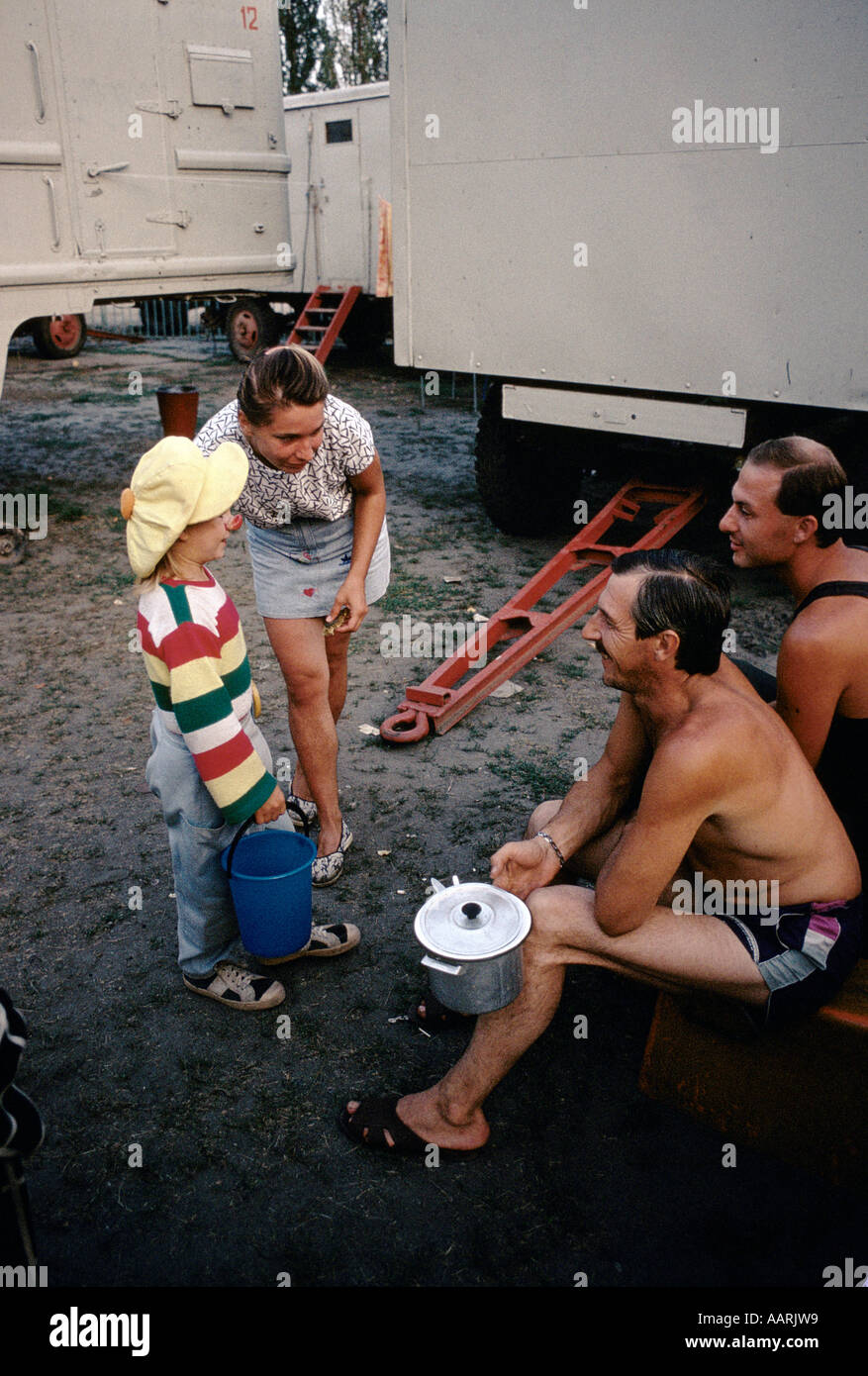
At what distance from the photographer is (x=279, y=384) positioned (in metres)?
2.58

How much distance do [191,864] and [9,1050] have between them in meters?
1.13

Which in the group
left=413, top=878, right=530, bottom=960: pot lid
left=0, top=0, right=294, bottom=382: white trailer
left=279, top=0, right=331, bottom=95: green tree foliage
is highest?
left=279, top=0, right=331, bottom=95: green tree foliage

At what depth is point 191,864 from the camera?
8.44 ft

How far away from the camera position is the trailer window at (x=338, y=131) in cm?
1236

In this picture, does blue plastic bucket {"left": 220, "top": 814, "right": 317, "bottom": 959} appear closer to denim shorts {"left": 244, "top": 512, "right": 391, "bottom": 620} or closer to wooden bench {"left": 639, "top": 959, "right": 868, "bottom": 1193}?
denim shorts {"left": 244, "top": 512, "right": 391, "bottom": 620}

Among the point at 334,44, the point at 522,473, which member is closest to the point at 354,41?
the point at 334,44

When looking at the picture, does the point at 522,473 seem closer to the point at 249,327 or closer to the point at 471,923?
the point at 471,923

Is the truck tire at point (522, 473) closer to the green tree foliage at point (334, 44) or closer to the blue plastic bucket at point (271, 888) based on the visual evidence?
the blue plastic bucket at point (271, 888)

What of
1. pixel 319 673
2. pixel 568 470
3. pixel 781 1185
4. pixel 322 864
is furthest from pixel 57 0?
pixel 781 1185

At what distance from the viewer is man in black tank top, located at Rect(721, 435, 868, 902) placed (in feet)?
6.94

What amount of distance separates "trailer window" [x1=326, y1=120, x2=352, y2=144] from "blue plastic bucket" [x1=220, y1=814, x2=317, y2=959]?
12242 mm

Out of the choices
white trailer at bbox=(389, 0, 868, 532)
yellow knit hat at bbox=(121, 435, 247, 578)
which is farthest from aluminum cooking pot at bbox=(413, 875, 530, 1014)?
white trailer at bbox=(389, 0, 868, 532)

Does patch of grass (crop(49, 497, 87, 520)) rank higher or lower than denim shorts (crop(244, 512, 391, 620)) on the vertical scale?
lower
